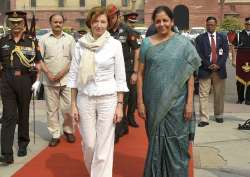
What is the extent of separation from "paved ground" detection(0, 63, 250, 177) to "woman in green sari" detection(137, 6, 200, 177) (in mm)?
1034

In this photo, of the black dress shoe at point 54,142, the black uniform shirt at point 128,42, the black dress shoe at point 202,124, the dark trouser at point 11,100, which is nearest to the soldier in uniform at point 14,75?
the dark trouser at point 11,100

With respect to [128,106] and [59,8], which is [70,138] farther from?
[59,8]

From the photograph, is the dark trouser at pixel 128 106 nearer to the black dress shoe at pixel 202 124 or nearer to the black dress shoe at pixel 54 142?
the black dress shoe at pixel 54 142

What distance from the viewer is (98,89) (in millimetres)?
5566

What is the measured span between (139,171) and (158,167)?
1.08 meters

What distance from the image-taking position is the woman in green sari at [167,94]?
5.45 metres

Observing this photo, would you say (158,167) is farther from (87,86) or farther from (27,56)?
(27,56)

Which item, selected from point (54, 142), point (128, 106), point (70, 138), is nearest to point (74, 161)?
point (54, 142)

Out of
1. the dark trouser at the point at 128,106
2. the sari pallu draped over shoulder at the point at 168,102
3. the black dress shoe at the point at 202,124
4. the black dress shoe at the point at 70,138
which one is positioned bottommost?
the black dress shoe at the point at 202,124

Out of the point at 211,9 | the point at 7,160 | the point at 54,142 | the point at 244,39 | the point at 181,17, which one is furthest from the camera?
the point at 211,9

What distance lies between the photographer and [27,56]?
7.18 m

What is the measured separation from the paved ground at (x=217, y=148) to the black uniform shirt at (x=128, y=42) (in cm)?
155

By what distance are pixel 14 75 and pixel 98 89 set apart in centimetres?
190

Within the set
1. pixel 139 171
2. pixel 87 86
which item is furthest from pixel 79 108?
pixel 139 171
